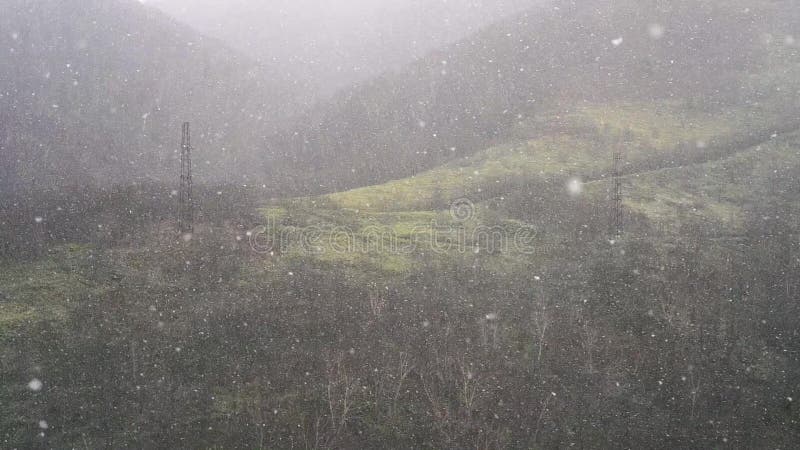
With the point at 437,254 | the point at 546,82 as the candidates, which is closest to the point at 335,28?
the point at 546,82

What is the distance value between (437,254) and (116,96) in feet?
114

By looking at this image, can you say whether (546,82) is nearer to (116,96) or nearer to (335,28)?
(116,96)

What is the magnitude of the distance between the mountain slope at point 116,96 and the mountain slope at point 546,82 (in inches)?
321

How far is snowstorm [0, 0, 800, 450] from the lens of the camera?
498 inches

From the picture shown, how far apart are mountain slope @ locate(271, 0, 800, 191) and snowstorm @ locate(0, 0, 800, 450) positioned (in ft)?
0.81

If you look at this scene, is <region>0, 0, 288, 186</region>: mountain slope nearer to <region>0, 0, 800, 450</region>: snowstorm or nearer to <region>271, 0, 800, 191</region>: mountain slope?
<region>0, 0, 800, 450</region>: snowstorm

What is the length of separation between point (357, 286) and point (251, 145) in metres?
27.6

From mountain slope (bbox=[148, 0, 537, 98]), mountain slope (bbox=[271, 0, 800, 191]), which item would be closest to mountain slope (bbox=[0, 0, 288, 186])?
mountain slope (bbox=[271, 0, 800, 191])

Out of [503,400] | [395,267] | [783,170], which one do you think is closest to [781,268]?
[783,170]

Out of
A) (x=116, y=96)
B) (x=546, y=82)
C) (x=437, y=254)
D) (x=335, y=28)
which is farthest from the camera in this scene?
(x=335, y=28)

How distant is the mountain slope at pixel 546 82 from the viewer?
32.4 meters

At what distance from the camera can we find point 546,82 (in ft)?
120

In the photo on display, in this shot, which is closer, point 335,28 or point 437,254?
point 437,254

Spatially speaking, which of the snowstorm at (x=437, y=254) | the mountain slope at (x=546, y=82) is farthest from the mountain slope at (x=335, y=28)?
the snowstorm at (x=437, y=254)
